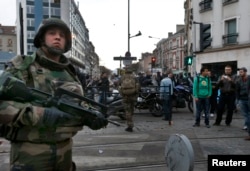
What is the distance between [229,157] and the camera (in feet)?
8.30

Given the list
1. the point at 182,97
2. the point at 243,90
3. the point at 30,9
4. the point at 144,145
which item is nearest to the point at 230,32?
the point at 182,97

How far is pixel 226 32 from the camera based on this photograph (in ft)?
93.2

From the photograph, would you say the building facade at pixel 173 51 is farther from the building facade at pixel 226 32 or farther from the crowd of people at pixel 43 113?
the crowd of people at pixel 43 113

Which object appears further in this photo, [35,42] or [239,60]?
[239,60]

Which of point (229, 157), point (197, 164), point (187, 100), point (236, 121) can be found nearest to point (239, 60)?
point (187, 100)

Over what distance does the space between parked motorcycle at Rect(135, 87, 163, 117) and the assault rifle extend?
1054 centimetres

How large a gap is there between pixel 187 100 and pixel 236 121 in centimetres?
309

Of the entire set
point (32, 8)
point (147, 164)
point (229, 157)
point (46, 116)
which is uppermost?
point (32, 8)

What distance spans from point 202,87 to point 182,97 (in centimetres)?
359

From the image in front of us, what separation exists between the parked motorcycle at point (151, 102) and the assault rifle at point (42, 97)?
34.6 ft

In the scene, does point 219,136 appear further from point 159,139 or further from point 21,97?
point 21,97

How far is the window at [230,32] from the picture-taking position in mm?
27344

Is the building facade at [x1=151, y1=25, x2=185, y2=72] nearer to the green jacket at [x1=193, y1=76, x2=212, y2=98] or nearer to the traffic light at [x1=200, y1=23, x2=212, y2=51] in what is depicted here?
the traffic light at [x1=200, y1=23, x2=212, y2=51]

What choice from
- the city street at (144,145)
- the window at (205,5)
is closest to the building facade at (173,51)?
the window at (205,5)
